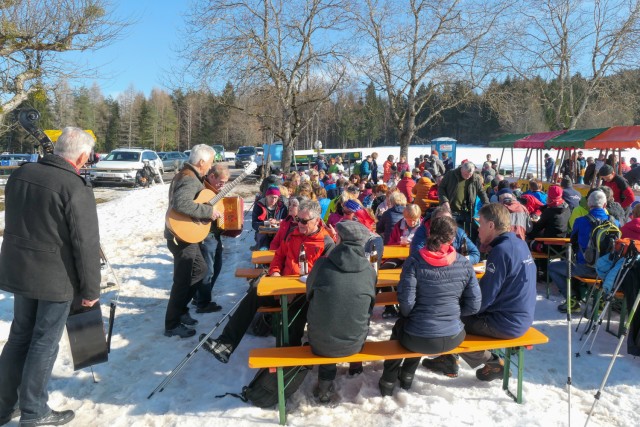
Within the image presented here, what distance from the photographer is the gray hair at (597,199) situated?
5.27 m

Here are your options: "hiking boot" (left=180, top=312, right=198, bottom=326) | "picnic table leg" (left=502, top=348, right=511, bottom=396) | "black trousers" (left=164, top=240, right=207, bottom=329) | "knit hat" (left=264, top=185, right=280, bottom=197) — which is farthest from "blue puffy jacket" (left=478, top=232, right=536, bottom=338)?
"knit hat" (left=264, top=185, right=280, bottom=197)

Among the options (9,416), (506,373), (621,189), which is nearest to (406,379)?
(506,373)

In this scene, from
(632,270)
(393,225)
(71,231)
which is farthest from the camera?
(393,225)

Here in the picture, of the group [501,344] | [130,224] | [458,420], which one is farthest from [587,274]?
[130,224]

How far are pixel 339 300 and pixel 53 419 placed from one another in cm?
212

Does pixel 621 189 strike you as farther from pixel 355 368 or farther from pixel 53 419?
pixel 53 419

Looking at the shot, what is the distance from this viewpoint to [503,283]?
3451 mm

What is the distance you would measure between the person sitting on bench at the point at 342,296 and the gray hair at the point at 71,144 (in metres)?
1.77

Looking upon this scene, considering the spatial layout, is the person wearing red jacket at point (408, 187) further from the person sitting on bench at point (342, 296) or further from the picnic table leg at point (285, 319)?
the person sitting on bench at point (342, 296)

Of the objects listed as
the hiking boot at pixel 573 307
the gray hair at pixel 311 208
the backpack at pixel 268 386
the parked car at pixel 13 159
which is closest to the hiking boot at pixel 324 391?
the backpack at pixel 268 386

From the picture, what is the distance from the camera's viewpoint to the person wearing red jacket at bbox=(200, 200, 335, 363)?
3877mm

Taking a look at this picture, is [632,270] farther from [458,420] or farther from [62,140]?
[62,140]

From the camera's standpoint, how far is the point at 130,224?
1117 centimetres

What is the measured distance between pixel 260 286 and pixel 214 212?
1.20 meters
